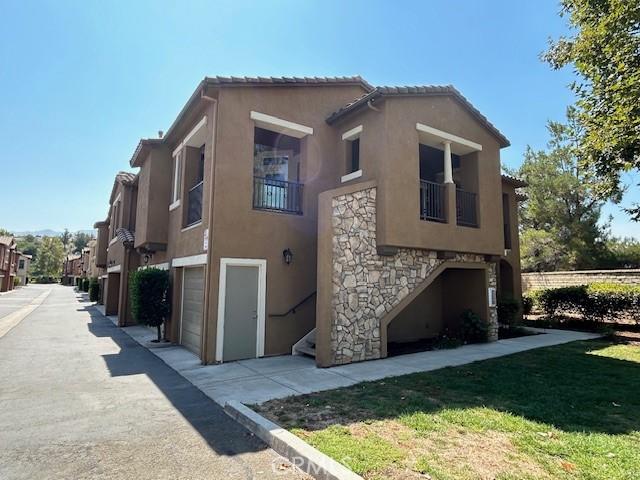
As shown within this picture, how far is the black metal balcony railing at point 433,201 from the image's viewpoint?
37.6 ft

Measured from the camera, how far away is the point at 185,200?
12180 millimetres

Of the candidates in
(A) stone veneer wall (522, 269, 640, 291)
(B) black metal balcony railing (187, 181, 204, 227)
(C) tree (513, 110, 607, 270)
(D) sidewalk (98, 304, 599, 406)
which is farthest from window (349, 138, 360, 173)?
(C) tree (513, 110, 607, 270)

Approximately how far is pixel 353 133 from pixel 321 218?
3.42 metres

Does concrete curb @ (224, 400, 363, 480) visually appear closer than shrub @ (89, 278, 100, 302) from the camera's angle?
Yes

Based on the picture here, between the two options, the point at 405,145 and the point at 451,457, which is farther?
the point at 405,145

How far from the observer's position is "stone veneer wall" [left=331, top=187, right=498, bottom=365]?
9039 mm

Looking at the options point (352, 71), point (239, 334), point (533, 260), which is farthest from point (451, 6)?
point (533, 260)

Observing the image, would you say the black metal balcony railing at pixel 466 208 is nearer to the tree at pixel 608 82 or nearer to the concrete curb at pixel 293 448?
the tree at pixel 608 82

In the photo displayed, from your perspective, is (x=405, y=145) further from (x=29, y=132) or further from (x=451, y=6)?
(x=29, y=132)

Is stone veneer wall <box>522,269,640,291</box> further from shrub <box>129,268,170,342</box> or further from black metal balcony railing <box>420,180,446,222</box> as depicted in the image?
shrub <box>129,268,170,342</box>

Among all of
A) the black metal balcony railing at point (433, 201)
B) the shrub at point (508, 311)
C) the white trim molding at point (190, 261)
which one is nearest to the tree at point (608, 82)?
the black metal balcony railing at point (433, 201)

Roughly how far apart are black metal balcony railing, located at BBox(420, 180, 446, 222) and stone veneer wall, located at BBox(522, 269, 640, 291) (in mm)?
13489

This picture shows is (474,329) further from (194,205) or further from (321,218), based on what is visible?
(194,205)

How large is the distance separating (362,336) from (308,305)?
1.99 m
